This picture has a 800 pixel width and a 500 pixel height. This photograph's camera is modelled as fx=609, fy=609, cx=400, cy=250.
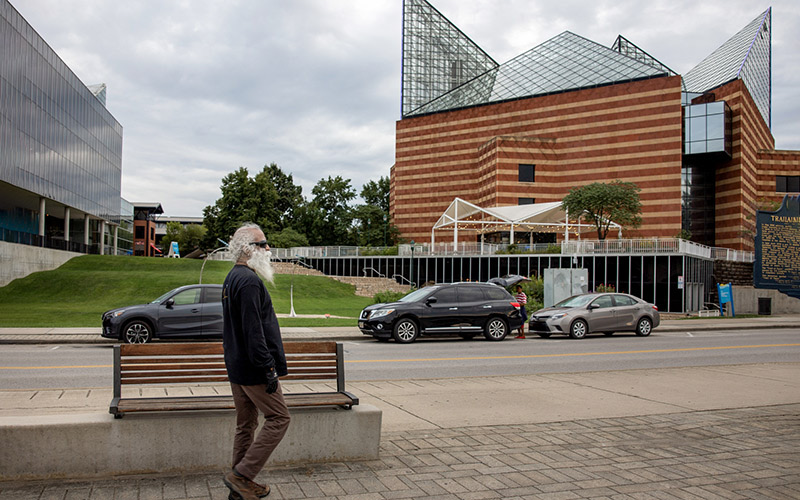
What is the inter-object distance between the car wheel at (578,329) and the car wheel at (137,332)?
41.1ft

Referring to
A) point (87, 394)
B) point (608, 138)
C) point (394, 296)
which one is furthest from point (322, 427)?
point (608, 138)

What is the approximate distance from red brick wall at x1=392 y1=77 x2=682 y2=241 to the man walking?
51035mm

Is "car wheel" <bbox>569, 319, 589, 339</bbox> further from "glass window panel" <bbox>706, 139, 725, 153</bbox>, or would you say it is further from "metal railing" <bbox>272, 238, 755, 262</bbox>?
"glass window panel" <bbox>706, 139, 725, 153</bbox>

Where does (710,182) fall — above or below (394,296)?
above

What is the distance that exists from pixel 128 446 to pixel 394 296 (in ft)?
78.8

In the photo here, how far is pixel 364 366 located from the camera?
1213 centimetres

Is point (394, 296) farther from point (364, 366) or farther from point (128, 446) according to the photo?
point (128, 446)

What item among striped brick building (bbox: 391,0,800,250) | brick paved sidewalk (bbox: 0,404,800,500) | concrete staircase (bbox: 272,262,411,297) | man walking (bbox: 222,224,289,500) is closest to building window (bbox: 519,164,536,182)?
striped brick building (bbox: 391,0,800,250)

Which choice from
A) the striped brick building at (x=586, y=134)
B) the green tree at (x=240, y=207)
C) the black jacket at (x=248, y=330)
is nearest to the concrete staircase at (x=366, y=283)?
the striped brick building at (x=586, y=134)

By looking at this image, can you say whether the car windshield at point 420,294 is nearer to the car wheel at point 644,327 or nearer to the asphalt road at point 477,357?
the asphalt road at point 477,357

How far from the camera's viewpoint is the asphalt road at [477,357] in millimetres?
10805

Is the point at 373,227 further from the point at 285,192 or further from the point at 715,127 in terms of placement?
the point at 715,127

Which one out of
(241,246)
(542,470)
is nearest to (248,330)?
(241,246)

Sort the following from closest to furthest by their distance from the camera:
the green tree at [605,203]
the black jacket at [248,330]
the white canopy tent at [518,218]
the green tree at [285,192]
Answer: the black jacket at [248,330], the green tree at [605,203], the white canopy tent at [518,218], the green tree at [285,192]
